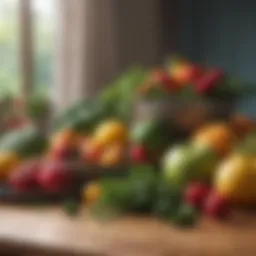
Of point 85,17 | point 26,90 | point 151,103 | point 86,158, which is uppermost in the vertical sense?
point 85,17

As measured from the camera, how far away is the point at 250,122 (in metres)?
1.80

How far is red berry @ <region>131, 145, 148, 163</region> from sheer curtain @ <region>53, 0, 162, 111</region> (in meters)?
0.73

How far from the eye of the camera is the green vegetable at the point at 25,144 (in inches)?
69.5

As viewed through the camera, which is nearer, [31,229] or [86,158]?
[31,229]

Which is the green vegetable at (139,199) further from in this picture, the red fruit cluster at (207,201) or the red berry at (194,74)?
the red berry at (194,74)

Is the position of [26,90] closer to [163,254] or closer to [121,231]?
[121,231]

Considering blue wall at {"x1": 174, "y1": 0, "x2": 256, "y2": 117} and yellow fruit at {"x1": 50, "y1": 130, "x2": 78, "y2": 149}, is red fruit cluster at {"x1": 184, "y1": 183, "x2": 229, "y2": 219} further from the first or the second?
blue wall at {"x1": 174, "y1": 0, "x2": 256, "y2": 117}

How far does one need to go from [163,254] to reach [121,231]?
0.15 m

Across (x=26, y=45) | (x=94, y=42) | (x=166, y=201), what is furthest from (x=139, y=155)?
(x=26, y=45)

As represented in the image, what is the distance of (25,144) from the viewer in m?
1.78

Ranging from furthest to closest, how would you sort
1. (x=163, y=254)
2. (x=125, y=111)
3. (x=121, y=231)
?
(x=125, y=111) → (x=121, y=231) → (x=163, y=254)

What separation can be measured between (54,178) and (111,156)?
6.2 inches

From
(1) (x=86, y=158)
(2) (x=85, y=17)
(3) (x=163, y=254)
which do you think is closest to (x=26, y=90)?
(2) (x=85, y=17)

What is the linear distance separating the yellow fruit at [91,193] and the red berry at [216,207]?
0.63 ft
